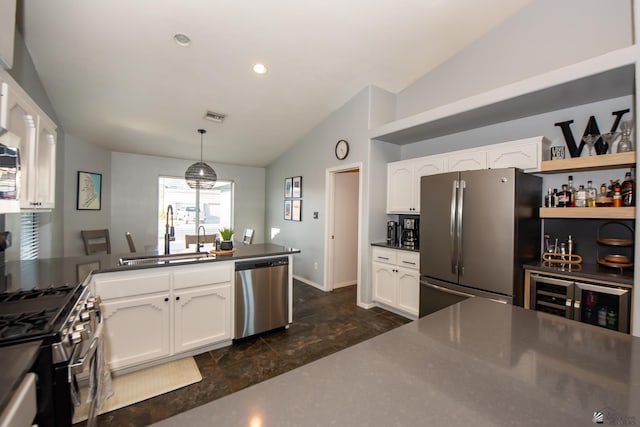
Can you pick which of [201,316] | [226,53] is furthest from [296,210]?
[201,316]

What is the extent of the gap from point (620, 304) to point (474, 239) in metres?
0.99

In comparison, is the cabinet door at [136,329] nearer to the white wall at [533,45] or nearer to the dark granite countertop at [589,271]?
the dark granite countertop at [589,271]

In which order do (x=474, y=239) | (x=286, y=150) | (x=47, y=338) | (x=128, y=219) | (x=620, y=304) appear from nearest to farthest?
(x=47, y=338), (x=620, y=304), (x=474, y=239), (x=128, y=219), (x=286, y=150)

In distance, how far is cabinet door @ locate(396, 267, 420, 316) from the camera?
3.20 m

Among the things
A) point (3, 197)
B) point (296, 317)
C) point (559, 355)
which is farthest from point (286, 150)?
point (559, 355)

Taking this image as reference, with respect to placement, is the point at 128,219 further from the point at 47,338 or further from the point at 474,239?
the point at 474,239

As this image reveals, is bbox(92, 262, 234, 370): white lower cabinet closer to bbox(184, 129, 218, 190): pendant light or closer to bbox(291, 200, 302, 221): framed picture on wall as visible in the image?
bbox(184, 129, 218, 190): pendant light

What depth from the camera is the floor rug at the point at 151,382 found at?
189 centimetres

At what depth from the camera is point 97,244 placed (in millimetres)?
4383

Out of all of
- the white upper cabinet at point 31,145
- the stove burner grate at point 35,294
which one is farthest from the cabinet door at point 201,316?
the white upper cabinet at point 31,145

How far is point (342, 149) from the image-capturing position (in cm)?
413

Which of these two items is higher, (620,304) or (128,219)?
(128,219)

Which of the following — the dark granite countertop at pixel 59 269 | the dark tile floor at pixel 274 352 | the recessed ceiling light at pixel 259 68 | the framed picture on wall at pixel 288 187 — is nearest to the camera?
the dark granite countertop at pixel 59 269

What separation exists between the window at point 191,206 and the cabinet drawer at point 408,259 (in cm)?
416
